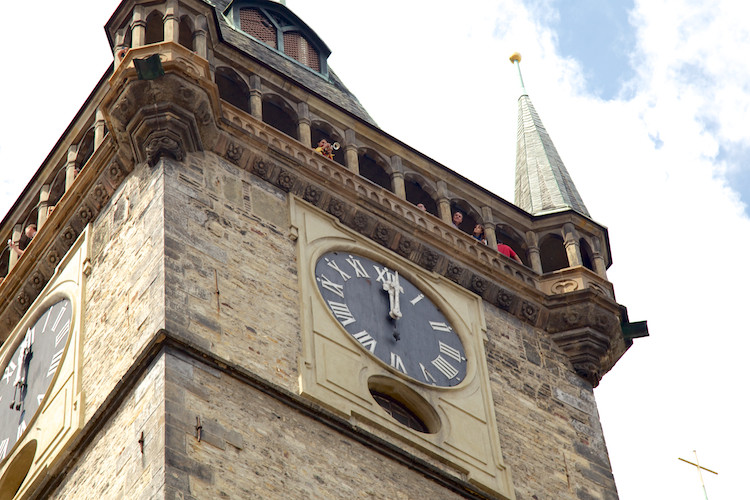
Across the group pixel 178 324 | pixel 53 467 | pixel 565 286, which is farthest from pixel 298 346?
pixel 565 286

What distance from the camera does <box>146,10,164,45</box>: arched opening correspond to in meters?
21.9

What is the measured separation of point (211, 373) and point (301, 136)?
16.2 ft

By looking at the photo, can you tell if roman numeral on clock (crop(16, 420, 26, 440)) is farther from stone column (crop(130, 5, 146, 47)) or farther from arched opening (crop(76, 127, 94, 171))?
stone column (crop(130, 5, 146, 47))

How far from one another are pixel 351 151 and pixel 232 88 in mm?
1507

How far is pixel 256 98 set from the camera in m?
22.1

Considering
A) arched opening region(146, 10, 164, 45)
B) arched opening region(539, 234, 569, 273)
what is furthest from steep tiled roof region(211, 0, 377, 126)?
arched opening region(146, 10, 164, 45)

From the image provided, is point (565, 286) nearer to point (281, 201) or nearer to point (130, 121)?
point (281, 201)

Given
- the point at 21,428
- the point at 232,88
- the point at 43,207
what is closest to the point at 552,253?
the point at 232,88

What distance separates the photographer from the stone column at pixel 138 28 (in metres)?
21.4

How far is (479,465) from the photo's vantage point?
63.4 feet

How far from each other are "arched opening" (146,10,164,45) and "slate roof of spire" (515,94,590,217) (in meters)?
5.00

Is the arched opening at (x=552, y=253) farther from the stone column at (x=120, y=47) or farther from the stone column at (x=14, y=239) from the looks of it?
the stone column at (x=14, y=239)

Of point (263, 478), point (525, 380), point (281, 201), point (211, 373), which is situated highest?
point (281, 201)

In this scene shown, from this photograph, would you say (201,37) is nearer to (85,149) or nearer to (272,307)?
(85,149)
